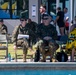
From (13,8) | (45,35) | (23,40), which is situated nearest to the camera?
(45,35)

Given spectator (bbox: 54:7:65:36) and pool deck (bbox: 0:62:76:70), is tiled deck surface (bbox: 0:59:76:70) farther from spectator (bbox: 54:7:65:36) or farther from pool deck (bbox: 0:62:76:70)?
spectator (bbox: 54:7:65:36)

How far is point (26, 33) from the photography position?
11516 mm

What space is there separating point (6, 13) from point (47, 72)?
11.9m

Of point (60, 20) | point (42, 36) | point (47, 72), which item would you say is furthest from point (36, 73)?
point (60, 20)


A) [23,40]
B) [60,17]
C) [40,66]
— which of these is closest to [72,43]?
[23,40]

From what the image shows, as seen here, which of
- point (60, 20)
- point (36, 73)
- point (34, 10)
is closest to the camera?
point (36, 73)

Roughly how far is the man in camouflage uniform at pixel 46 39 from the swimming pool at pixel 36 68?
183 cm

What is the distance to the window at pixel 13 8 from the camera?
20.9 m

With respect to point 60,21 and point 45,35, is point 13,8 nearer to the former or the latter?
point 60,21

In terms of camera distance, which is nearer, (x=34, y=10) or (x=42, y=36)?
(x=42, y=36)

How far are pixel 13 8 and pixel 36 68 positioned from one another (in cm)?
1193

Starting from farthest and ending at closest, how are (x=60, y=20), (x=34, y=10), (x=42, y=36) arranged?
(x=34, y=10) → (x=60, y=20) → (x=42, y=36)

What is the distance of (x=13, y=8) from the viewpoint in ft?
68.7

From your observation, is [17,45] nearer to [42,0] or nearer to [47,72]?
[47,72]
